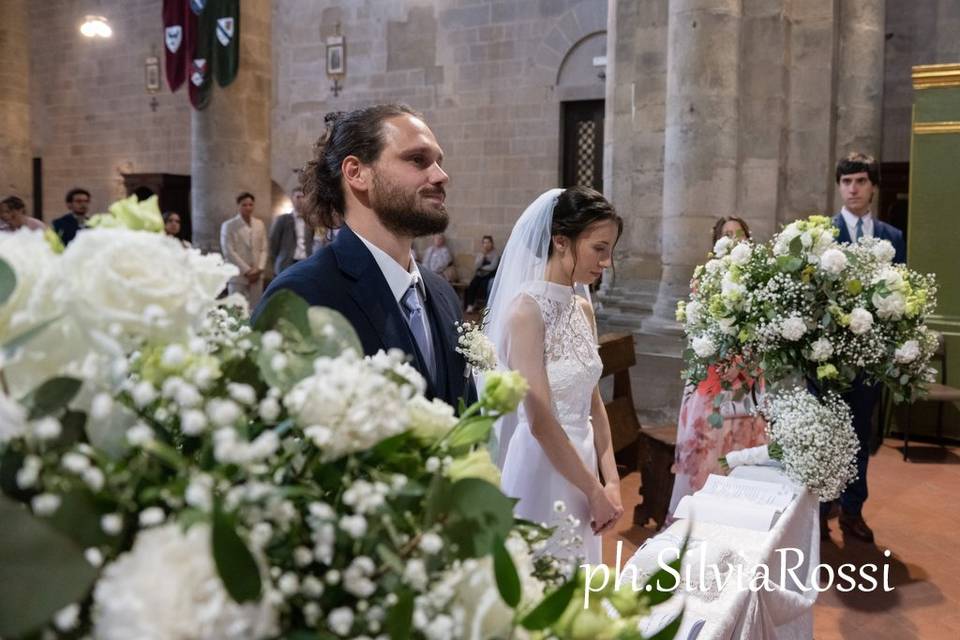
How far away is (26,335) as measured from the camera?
2.23 feet

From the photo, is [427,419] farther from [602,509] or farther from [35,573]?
[602,509]

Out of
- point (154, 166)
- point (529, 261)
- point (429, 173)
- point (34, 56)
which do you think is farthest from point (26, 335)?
point (34, 56)

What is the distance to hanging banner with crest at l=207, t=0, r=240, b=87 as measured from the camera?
962 cm

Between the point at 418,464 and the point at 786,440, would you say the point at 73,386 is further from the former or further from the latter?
the point at 786,440

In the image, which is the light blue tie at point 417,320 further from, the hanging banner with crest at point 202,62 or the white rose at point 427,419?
the hanging banner with crest at point 202,62

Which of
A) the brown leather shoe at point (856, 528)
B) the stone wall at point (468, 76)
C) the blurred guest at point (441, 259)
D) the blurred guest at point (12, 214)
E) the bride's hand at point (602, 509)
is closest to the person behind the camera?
the bride's hand at point (602, 509)

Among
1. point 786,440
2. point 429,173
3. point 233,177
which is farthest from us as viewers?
point 233,177

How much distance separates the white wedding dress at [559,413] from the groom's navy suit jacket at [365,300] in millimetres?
938

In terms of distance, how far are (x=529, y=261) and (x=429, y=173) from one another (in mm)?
1123

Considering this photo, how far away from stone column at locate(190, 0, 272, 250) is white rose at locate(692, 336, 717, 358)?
7365mm

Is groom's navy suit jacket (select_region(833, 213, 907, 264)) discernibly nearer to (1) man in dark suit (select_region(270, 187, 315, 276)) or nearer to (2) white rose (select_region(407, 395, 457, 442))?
(2) white rose (select_region(407, 395, 457, 442))

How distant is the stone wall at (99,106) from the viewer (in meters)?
17.8

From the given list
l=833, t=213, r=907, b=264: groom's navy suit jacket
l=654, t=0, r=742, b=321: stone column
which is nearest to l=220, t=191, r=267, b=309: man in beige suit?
l=654, t=0, r=742, b=321: stone column

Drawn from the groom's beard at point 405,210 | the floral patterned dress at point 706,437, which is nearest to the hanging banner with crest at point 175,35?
the floral patterned dress at point 706,437
